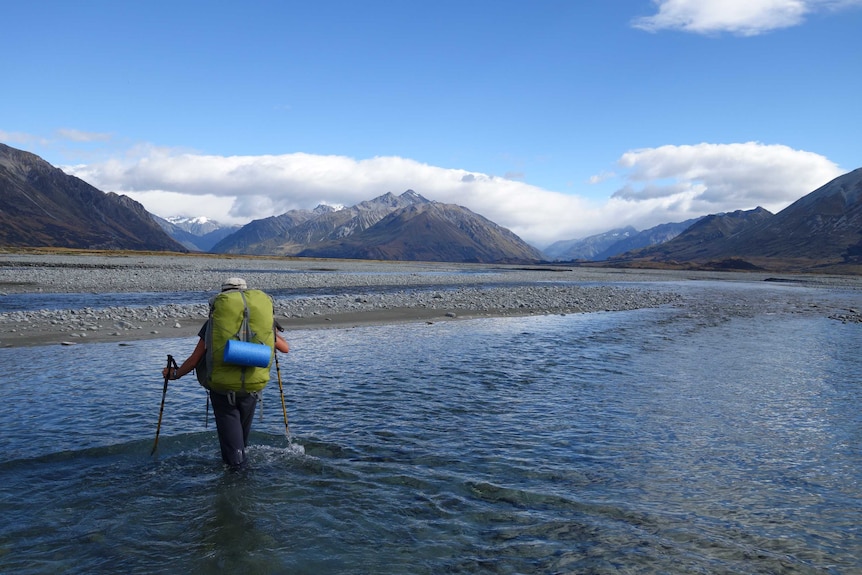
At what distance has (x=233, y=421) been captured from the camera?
1013 centimetres

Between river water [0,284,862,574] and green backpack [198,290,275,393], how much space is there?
2.03 meters

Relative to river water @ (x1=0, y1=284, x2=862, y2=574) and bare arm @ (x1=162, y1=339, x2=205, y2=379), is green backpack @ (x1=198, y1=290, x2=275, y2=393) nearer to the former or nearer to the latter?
bare arm @ (x1=162, y1=339, x2=205, y2=379)

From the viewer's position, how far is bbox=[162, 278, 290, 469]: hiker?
31.5 feet

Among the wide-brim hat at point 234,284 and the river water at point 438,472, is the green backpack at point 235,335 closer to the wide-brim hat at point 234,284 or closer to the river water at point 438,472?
the wide-brim hat at point 234,284

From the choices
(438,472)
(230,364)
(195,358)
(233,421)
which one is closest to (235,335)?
(230,364)

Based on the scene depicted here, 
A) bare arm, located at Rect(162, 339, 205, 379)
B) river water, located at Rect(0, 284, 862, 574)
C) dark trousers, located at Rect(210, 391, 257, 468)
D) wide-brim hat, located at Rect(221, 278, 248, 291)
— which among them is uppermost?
wide-brim hat, located at Rect(221, 278, 248, 291)

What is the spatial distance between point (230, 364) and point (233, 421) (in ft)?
3.96

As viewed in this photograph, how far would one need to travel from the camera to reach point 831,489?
34.7ft

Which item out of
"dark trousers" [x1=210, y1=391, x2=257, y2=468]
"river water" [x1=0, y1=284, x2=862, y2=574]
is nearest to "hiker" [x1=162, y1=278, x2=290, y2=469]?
"dark trousers" [x1=210, y1=391, x2=257, y2=468]

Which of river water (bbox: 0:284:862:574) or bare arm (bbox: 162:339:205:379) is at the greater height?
bare arm (bbox: 162:339:205:379)

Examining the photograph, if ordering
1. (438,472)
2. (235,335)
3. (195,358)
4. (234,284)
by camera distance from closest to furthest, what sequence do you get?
1. (235,335)
2. (195,358)
3. (234,284)
4. (438,472)

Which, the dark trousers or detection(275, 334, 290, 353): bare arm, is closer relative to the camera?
the dark trousers

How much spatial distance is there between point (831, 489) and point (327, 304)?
35278 millimetres

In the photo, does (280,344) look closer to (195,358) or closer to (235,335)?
(235,335)
